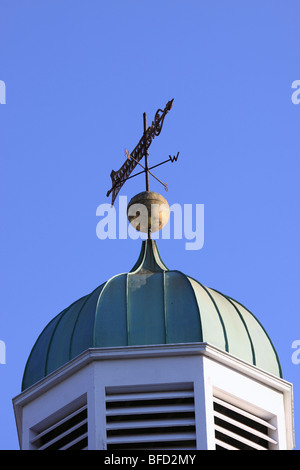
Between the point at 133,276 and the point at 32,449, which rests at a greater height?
the point at 133,276

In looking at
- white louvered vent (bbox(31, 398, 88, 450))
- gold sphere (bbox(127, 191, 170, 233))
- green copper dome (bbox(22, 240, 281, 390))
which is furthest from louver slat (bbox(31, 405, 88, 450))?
gold sphere (bbox(127, 191, 170, 233))

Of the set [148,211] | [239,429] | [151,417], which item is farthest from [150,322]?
[148,211]

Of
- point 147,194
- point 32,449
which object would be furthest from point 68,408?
point 147,194

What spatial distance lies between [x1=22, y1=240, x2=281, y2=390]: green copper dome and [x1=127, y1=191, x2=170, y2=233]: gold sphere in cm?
120

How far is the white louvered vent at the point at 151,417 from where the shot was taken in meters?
35.5

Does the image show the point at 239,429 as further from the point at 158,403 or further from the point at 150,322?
the point at 150,322

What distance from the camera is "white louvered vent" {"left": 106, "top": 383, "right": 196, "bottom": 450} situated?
35.5 metres

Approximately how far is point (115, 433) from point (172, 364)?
147cm

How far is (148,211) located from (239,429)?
4.73 meters

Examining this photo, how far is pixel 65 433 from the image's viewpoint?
3628 centimetres

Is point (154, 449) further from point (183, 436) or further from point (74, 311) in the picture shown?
point (74, 311)

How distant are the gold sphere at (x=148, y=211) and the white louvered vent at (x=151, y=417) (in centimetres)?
411

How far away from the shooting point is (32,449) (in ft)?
120

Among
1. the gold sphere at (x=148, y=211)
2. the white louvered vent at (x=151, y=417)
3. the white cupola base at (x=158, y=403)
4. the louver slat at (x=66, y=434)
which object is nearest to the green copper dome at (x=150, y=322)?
the white cupola base at (x=158, y=403)
